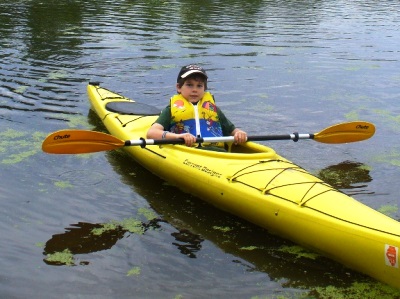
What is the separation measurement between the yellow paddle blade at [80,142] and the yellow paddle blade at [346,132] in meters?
1.91

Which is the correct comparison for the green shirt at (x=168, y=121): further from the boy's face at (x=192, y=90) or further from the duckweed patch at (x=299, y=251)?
the duckweed patch at (x=299, y=251)

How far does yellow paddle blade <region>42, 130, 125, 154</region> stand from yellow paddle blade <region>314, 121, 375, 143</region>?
1.91 metres

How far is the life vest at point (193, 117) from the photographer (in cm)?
560

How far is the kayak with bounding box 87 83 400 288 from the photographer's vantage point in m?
3.87

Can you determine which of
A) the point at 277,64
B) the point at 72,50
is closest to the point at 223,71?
the point at 277,64

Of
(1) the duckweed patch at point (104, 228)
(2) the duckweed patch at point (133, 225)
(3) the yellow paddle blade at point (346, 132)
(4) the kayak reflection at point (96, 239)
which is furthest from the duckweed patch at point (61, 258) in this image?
(3) the yellow paddle blade at point (346, 132)

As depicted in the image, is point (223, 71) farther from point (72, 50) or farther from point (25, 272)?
point (25, 272)

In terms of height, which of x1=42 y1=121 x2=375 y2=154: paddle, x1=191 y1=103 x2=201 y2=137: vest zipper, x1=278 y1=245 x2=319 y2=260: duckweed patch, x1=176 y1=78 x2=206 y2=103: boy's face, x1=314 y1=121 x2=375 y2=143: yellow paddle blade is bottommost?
x1=278 y1=245 x2=319 y2=260: duckweed patch

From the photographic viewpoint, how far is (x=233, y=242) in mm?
4562

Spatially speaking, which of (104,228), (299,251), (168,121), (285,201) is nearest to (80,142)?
(168,121)

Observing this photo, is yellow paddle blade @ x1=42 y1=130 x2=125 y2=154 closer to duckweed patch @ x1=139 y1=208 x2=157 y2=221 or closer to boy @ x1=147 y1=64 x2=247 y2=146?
boy @ x1=147 y1=64 x2=247 y2=146

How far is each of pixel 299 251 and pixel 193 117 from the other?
173 centimetres

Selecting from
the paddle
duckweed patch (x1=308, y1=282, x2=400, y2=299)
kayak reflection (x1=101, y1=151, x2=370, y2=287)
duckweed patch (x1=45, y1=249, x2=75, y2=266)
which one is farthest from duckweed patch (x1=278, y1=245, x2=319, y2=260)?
duckweed patch (x1=45, y1=249, x2=75, y2=266)

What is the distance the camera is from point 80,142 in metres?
5.57
